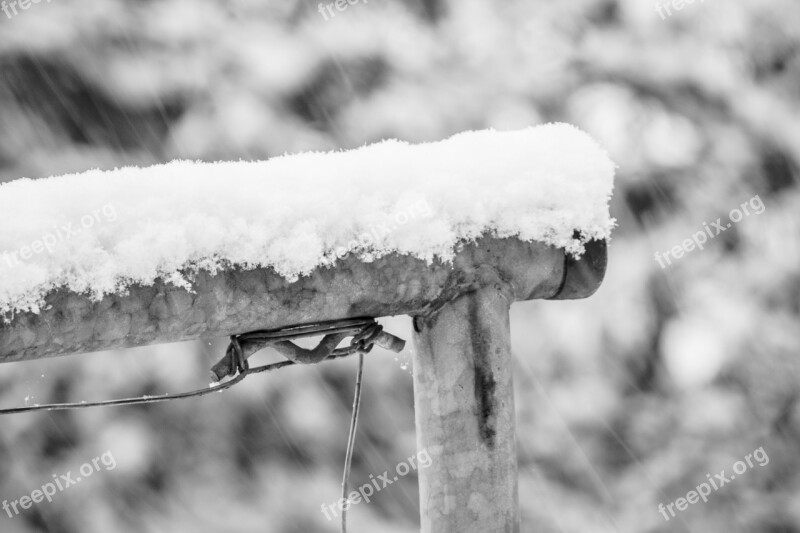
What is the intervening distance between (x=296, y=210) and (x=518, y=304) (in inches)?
258

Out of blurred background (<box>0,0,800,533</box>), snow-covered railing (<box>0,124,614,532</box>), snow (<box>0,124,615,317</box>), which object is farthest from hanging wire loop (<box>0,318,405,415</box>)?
blurred background (<box>0,0,800,533</box>)

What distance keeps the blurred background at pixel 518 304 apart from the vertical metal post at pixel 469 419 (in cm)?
554

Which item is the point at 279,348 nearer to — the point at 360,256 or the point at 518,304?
the point at 360,256

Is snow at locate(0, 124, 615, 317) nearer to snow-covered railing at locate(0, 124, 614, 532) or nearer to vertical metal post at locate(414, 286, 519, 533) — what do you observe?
snow-covered railing at locate(0, 124, 614, 532)

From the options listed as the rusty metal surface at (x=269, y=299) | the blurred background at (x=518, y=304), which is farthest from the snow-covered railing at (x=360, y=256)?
the blurred background at (x=518, y=304)

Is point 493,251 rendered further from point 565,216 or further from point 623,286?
point 623,286

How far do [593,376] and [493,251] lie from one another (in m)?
6.47

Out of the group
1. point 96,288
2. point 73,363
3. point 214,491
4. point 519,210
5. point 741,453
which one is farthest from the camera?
point 741,453

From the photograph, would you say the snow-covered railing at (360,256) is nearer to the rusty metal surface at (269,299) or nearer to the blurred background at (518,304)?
the rusty metal surface at (269,299)

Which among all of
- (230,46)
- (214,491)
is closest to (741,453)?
(214,491)

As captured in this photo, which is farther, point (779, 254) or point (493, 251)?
point (779, 254)

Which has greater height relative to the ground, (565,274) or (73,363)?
(73,363)

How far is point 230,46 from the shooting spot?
7.42 m

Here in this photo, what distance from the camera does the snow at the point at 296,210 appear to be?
3.89ft
